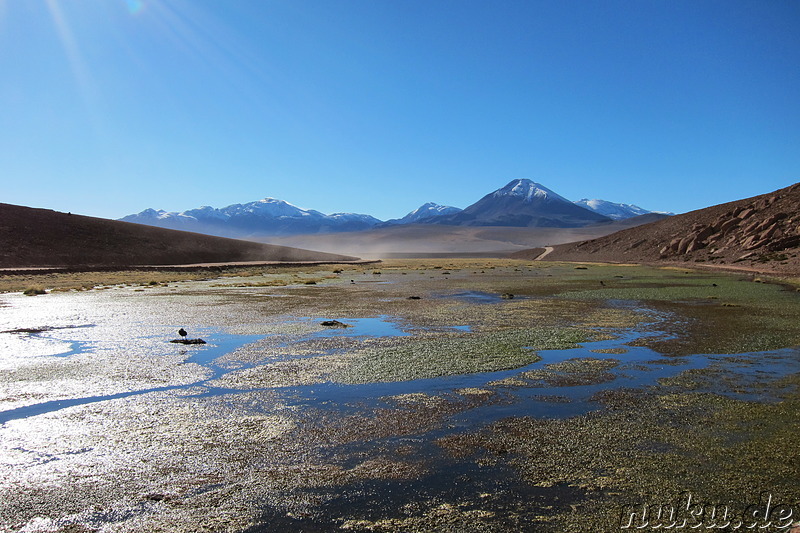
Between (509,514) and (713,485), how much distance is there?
2.25 m

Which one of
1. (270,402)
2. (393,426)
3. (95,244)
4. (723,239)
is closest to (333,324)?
(270,402)

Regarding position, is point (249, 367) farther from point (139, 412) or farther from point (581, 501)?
point (581, 501)

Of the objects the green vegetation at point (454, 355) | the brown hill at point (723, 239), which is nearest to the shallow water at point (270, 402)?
the green vegetation at point (454, 355)

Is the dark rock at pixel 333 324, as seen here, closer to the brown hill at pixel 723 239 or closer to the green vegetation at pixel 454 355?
the green vegetation at pixel 454 355

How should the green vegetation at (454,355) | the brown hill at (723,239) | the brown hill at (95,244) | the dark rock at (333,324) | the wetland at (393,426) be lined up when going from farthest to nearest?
the brown hill at (95,244), the brown hill at (723,239), the dark rock at (333,324), the green vegetation at (454,355), the wetland at (393,426)

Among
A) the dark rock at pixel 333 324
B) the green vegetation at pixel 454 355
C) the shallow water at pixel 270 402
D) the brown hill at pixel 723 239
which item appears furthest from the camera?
the brown hill at pixel 723 239

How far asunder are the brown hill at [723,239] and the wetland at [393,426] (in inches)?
1453

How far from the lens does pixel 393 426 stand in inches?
291

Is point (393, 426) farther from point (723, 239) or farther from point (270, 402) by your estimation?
point (723, 239)

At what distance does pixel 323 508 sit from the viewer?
5.04 meters

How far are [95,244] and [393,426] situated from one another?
72.7 metres

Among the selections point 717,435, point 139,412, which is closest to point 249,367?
point 139,412

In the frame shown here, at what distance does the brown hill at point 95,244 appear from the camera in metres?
60.0

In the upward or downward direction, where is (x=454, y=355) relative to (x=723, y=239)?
downward
